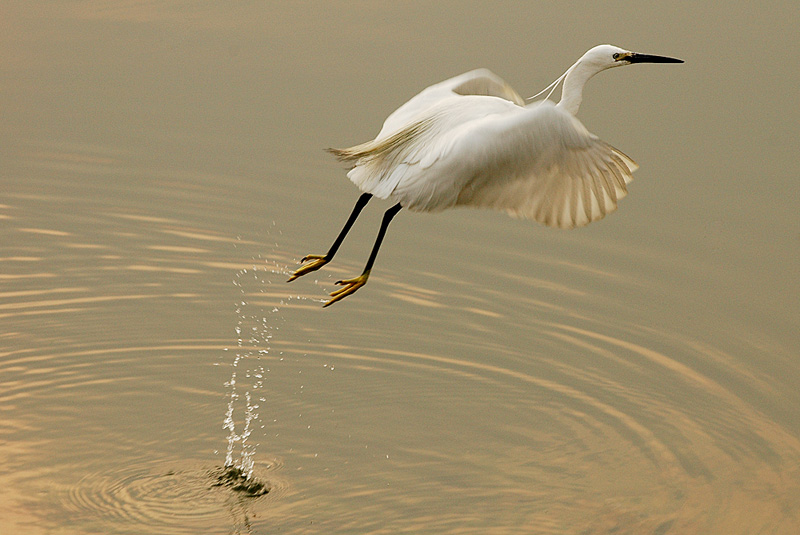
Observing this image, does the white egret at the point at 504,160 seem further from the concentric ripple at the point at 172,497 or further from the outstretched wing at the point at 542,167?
the concentric ripple at the point at 172,497

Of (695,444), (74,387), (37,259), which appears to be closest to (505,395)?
(695,444)

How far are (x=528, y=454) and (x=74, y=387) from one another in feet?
7.66

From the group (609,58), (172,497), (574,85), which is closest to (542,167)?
(574,85)

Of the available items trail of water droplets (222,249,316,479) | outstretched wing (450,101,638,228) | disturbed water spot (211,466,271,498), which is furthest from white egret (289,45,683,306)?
trail of water droplets (222,249,316,479)

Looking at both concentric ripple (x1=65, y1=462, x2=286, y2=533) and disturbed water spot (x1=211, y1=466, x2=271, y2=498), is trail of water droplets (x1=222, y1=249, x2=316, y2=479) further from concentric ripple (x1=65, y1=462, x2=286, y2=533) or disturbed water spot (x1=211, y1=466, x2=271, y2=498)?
concentric ripple (x1=65, y1=462, x2=286, y2=533)

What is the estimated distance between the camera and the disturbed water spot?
5.71 m

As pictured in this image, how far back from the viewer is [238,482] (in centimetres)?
578

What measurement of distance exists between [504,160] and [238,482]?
2014 millimetres

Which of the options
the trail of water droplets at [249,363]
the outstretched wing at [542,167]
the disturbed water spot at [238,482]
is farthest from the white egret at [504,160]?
the trail of water droplets at [249,363]

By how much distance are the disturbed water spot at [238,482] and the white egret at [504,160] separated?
1.11 m

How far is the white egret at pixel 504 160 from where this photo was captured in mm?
4828

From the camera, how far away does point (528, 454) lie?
6.06 m

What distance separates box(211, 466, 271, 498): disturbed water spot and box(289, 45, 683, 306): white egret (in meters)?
1.11

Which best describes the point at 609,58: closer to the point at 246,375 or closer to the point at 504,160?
the point at 504,160
